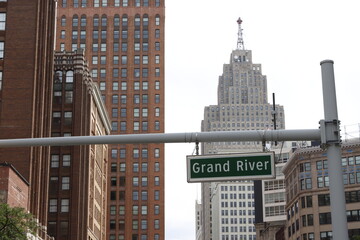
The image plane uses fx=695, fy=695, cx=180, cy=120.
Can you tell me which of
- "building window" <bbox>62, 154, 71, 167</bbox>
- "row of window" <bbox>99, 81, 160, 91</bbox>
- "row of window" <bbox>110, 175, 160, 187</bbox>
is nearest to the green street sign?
"building window" <bbox>62, 154, 71, 167</bbox>

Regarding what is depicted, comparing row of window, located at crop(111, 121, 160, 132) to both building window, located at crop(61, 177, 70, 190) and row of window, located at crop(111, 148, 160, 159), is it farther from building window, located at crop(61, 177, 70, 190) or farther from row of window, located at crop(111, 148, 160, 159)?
building window, located at crop(61, 177, 70, 190)

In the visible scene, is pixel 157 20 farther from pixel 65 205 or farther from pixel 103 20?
pixel 65 205

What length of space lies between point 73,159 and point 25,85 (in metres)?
33.1

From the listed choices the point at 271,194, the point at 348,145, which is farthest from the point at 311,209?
the point at 271,194

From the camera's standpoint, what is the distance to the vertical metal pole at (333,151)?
1369cm

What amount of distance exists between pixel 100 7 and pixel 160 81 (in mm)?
21826

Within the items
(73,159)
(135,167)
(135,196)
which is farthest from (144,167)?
(73,159)

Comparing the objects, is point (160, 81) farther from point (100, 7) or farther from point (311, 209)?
point (311, 209)

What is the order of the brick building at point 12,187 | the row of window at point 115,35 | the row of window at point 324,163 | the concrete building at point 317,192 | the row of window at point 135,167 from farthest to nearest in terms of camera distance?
1. the row of window at point 115,35
2. the row of window at point 135,167
3. the row of window at point 324,163
4. the concrete building at point 317,192
5. the brick building at point 12,187

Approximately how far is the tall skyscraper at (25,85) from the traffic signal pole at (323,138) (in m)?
52.1

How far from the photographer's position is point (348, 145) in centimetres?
10731

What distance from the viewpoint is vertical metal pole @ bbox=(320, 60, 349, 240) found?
44.9ft

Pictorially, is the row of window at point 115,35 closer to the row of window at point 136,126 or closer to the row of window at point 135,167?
the row of window at point 136,126

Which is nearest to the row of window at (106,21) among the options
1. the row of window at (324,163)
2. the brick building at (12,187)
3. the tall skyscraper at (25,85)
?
the row of window at (324,163)
